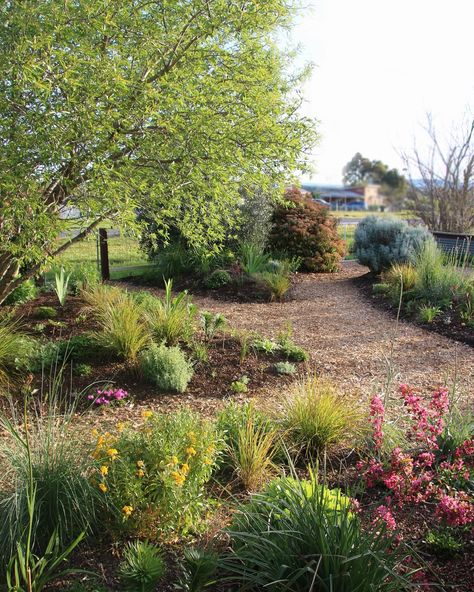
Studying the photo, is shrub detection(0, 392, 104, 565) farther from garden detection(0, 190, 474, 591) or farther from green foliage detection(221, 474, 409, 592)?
green foliage detection(221, 474, 409, 592)

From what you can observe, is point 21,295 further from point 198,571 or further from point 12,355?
point 198,571

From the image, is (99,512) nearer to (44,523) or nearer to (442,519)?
(44,523)

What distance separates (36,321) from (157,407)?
2.45 m

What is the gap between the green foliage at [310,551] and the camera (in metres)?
2.04

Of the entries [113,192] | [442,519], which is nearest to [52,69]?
[113,192]

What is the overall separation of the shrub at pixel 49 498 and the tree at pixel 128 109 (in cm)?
157

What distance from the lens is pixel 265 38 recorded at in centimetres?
446

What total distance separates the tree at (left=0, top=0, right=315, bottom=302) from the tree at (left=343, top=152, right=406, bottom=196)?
241ft

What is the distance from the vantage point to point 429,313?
7.66 metres

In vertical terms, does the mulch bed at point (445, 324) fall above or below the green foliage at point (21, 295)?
below

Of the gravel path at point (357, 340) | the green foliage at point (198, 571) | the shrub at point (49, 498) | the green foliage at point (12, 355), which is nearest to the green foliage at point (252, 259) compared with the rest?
the gravel path at point (357, 340)

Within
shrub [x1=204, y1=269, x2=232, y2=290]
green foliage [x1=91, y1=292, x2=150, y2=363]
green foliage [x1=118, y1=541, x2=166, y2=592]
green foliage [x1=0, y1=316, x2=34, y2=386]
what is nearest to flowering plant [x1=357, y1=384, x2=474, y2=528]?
green foliage [x1=118, y1=541, x2=166, y2=592]

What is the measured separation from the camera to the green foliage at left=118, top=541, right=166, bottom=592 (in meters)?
2.17

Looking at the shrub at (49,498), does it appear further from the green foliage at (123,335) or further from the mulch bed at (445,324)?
the mulch bed at (445,324)
